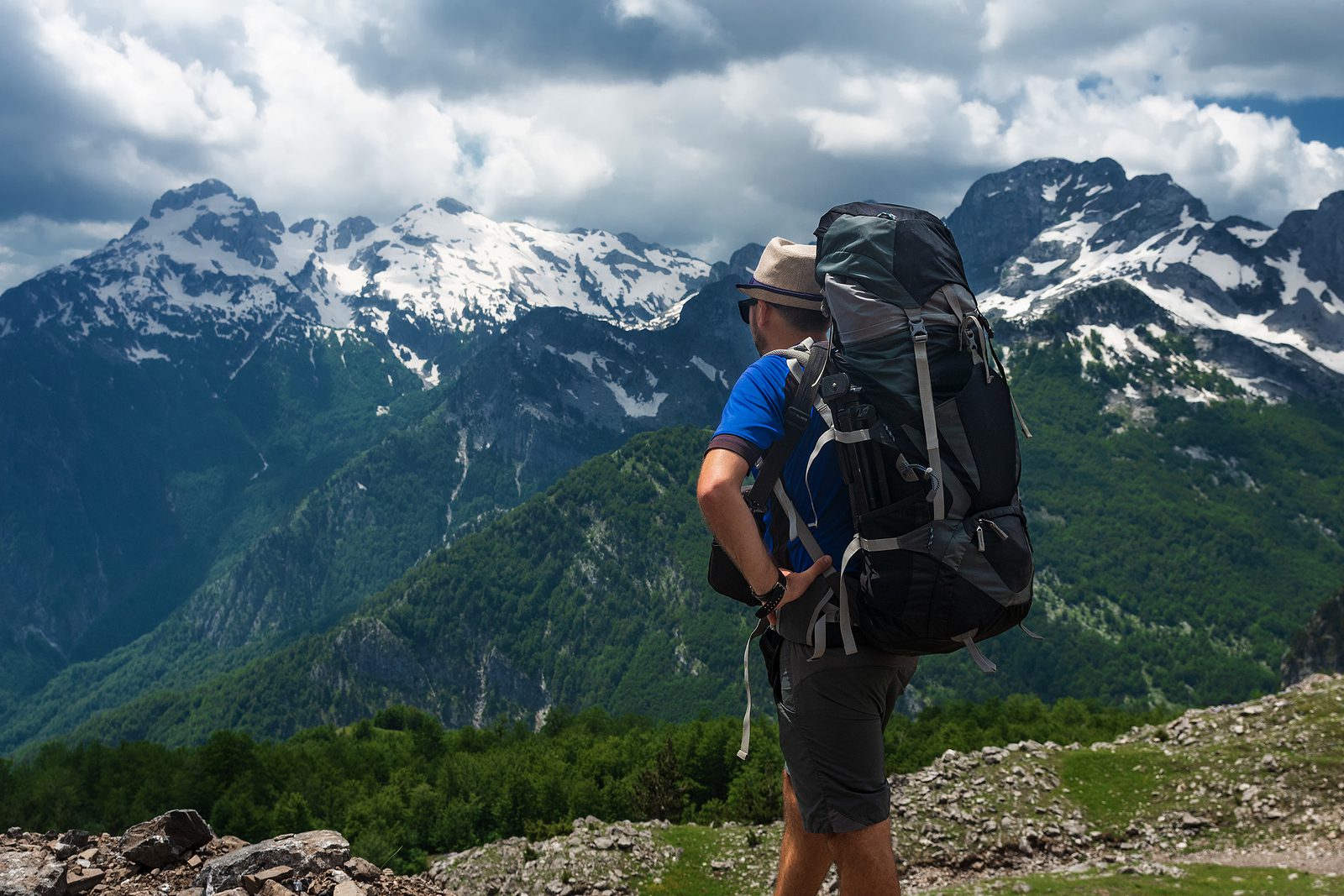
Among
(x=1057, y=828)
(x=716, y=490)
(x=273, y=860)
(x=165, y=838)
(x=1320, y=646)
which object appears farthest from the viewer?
(x=1320, y=646)

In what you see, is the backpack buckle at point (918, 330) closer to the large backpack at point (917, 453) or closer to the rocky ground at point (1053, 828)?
the large backpack at point (917, 453)

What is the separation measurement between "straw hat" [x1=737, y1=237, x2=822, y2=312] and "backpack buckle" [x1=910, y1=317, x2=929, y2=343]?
117 cm

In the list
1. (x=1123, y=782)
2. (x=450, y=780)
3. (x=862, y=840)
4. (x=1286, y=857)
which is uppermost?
(x=862, y=840)

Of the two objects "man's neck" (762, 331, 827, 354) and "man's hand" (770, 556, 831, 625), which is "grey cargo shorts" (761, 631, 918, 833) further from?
"man's neck" (762, 331, 827, 354)

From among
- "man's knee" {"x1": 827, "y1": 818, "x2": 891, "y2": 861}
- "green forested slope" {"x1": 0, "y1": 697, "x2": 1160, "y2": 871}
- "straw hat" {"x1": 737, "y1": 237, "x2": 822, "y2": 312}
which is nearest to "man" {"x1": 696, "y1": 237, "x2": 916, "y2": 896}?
"man's knee" {"x1": 827, "y1": 818, "x2": 891, "y2": 861}

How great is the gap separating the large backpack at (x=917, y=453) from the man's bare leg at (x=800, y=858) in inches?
73.6

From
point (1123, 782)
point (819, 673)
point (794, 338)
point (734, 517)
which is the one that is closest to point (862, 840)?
point (819, 673)

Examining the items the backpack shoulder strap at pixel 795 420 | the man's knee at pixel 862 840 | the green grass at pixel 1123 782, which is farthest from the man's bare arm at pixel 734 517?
the green grass at pixel 1123 782

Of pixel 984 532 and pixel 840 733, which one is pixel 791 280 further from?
pixel 840 733

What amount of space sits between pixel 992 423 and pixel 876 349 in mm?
903

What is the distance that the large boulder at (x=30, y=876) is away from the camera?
30.1 ft

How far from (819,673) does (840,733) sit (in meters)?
0.46

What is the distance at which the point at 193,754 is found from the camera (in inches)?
2763

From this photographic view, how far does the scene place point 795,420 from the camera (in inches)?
237
